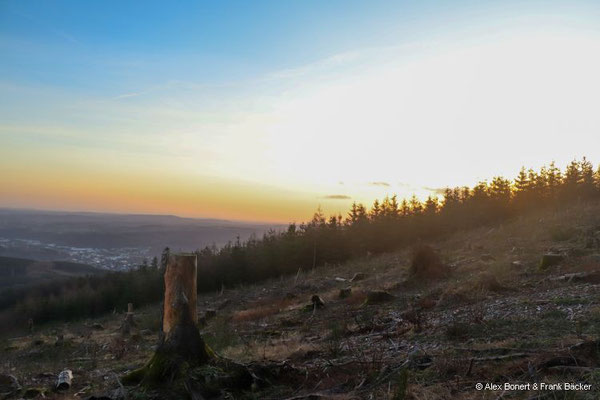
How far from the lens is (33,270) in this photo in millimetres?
100438

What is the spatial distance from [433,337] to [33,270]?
370 ft

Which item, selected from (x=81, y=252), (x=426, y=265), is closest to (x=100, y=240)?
(x=81, y=252)

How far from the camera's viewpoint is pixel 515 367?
19.1 ft

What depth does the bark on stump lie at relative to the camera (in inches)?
270

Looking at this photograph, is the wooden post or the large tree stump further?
the wooden post

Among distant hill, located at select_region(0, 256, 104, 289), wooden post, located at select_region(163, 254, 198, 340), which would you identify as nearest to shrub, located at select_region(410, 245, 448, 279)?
wooden post, located at select_region(163, 254, 198, 340)

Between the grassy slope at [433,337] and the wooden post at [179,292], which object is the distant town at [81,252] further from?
the wooden post at [179,292]

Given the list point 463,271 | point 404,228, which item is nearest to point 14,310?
point 404,228

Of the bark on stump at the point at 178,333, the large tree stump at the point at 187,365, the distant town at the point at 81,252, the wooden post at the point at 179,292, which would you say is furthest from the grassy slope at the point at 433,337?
the distant town at the point at 81,252

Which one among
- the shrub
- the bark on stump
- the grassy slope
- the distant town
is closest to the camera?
the grassy slope

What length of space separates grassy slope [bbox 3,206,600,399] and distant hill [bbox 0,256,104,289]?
275 ft

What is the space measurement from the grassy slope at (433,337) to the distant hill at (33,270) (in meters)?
83.9

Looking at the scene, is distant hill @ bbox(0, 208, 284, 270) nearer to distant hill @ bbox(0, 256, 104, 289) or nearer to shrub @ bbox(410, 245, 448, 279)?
distant hill @ bbox(0, 256, 104, 289)

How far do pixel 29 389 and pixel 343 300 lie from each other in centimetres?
1117
